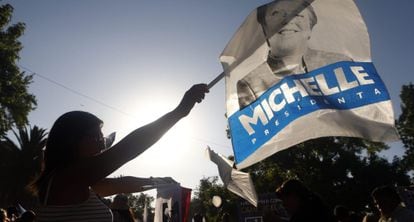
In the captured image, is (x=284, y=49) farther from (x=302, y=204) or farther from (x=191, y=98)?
(x=191, y=98)

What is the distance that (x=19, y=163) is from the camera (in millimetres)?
37625

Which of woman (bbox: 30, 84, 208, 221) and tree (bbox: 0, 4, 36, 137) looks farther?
tree (bbox: 0, 4, 36, 137)

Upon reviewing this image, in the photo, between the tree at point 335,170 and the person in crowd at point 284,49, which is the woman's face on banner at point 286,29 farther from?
the tree at point 335,170

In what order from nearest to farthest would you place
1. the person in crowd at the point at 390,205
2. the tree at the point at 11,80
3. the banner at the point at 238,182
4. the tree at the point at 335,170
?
the person in crowd at the point at 390,205, the banner at the point at 238,182, the tree at the point at 11,80, the tree at the point at 335,170

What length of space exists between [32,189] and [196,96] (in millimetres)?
964

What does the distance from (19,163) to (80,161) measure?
40566 mm

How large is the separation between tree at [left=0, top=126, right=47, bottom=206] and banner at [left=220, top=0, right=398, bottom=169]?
3308cm

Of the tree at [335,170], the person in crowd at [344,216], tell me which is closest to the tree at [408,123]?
the tree at [335,170]

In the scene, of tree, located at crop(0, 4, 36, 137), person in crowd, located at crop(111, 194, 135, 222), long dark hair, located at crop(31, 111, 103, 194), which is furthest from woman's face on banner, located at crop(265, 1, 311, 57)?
tree, located at crop(0, 4, 36, 137)

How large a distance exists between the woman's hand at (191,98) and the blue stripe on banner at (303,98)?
195 cm

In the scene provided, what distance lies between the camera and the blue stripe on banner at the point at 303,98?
396 cm

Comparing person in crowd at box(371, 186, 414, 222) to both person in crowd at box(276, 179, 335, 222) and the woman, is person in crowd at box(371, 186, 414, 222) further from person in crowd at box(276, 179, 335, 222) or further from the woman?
the woman

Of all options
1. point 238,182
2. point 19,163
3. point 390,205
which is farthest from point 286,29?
point 19,163

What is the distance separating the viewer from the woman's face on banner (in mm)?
4078
